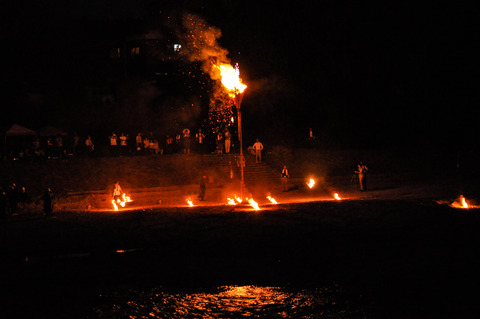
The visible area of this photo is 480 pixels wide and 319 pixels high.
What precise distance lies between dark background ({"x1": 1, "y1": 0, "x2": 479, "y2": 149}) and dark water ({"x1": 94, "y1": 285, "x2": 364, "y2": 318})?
31.4 metres

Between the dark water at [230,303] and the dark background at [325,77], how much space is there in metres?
31.4

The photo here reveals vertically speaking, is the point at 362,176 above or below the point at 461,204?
above

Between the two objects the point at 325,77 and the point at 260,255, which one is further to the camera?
the point at 325,77

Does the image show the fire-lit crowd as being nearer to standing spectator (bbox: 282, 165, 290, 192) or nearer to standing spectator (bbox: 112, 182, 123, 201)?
standing spectator (bbox: 282, 165, 290, 192)

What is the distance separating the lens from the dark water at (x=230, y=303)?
816 cm

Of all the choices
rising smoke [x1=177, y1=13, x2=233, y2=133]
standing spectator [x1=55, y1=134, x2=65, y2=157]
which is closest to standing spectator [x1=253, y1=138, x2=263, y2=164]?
rising smoke [x1=177, y1=13, x2=233, y2=133]

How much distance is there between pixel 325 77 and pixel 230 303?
114 feet

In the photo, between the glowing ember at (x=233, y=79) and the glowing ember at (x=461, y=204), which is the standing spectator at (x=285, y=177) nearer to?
the glowing ember at (x=233, y=79)

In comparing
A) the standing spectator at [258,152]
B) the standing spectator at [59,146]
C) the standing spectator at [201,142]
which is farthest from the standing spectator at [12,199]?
the standing spectator at [201,142]

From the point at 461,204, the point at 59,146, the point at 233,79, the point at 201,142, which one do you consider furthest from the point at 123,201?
the point at 461,204

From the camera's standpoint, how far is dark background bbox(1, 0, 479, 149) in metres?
39.3

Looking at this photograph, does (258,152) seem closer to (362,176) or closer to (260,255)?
(362,176)

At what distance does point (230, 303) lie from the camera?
8688 millimetres

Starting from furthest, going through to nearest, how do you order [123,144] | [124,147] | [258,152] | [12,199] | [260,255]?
1. [124,147]
2. [123,144]
3. [258,152]
4. [12,199]
5. [260,255]
